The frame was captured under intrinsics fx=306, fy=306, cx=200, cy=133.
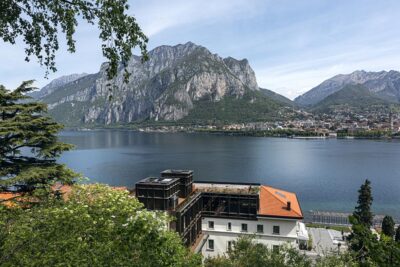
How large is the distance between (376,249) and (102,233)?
301 inches

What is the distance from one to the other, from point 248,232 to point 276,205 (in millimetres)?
5020

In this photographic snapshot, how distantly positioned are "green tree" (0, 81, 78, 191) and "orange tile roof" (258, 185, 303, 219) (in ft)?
87.2

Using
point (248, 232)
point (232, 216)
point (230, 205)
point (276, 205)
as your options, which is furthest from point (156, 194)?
point (276, 205)

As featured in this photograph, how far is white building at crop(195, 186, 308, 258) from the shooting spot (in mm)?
37562

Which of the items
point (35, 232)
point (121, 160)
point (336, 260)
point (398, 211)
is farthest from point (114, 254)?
point (121, 160)

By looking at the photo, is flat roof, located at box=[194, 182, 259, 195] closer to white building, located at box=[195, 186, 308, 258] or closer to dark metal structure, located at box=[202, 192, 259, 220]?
dark metal structure, located at box=[202, 192, 259, 220]

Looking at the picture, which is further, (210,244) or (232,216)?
(210,244)

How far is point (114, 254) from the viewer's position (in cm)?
916

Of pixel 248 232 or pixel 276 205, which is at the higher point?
pixel 276 205

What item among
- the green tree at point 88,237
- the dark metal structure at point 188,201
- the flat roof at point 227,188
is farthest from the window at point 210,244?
the green tree at point 88,237

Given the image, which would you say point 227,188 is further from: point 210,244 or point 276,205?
point 210,244

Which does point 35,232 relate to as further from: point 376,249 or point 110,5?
point 376,249

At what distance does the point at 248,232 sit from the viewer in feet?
127

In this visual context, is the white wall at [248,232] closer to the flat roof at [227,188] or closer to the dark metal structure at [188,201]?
the dark metal structure at [188,201]
